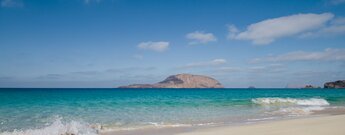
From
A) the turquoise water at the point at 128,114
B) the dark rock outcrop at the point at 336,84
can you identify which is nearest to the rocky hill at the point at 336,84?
the dark rock outcrop at the point at 336,84

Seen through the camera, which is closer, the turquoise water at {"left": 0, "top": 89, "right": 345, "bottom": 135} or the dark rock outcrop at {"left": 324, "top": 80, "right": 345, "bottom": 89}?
the turquoise water at {"left": 0, "top": 89, "right": 345, "bottom": 135}

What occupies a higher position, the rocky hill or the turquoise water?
the rocky hill

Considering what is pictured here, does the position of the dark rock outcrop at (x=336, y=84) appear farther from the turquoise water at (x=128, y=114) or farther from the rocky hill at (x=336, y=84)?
the turquoise water at (x=128, y=114)

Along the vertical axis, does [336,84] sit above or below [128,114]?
above

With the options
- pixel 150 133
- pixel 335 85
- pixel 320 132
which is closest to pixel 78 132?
pixel 150 133

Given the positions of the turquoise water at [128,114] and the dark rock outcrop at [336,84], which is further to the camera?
the dark rock outcrop at [336,84]

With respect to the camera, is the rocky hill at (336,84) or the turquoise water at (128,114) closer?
the turquoise water at (128,114)

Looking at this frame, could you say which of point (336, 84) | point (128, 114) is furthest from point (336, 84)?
point (128, 114)

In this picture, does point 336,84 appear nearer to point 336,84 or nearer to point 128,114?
point 336,84

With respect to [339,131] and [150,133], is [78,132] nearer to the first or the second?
[150,133]

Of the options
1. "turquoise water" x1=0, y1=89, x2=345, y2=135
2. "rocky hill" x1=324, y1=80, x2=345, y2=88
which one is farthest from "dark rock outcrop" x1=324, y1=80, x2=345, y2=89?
"turquoise water" x1=0, y1=89, x2=345, y2=135

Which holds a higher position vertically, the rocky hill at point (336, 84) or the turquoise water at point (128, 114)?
the rocky hill at point (336, 84)

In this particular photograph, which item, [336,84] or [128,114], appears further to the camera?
[336,84]

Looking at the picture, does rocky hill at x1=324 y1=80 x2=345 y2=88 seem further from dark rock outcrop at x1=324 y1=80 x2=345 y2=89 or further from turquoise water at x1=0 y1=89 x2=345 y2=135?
Result: turquoise water at x1=0 y1=89 x2=345 y2=135
